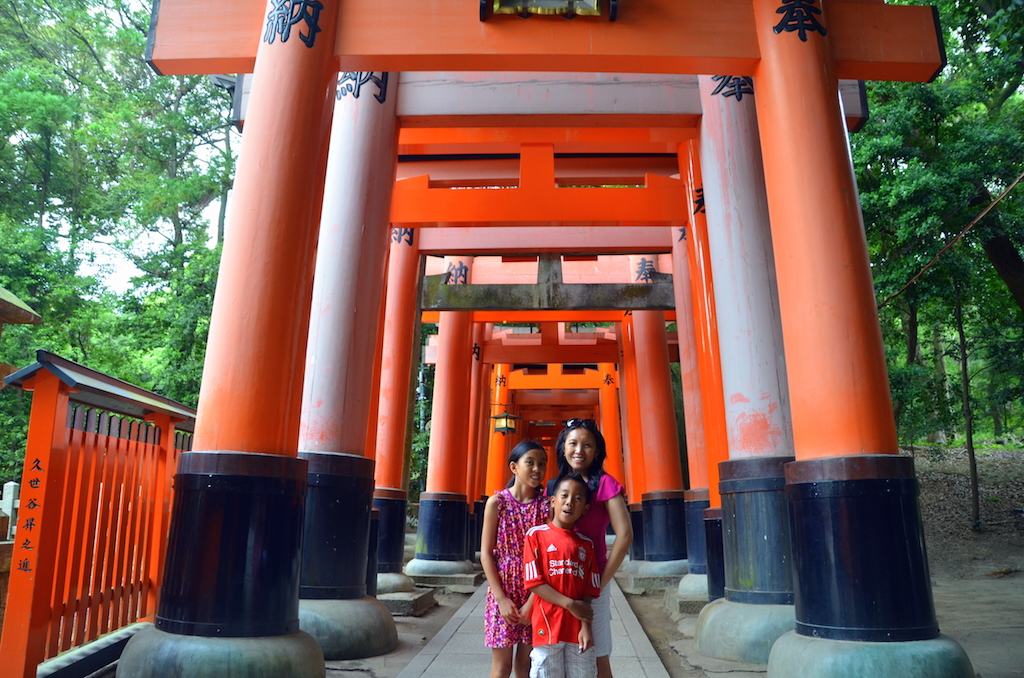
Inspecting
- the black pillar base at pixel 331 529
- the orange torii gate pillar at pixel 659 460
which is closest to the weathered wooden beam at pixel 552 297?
the orange torii gate pillar at pixel 659 460

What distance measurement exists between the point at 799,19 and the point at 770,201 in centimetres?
111

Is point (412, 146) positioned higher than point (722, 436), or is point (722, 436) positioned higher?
point (412, 146)

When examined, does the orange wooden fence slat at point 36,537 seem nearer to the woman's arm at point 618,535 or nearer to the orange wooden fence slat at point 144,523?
the orange wooden fence slat at point 144,523

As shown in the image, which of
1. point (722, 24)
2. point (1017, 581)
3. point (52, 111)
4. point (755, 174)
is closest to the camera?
point (722, 24)

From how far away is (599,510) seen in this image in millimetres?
3137

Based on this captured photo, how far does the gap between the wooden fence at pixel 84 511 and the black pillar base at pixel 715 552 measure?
4315 mm

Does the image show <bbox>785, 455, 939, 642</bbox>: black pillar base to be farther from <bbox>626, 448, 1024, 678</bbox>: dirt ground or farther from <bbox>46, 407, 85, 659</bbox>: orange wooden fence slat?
<bbox>46, 407, 85, 659</bbox>: orange wooden fence slat

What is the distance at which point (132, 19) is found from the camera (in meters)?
28.8

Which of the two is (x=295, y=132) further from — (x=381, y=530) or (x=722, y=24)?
(x=381, y=530)

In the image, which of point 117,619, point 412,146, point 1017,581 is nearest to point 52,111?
point 412,146

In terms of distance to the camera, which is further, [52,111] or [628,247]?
[52,111]

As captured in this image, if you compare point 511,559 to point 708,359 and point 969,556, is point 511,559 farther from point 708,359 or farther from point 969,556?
point 969,556

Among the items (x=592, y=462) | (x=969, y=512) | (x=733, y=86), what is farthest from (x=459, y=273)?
(x=969, y=512)

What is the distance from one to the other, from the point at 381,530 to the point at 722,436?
4589mm
